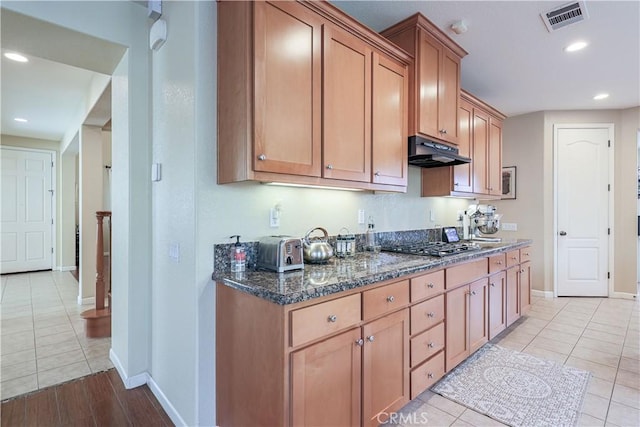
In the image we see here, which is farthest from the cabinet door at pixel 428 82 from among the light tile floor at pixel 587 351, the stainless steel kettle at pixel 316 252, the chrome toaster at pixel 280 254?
the light tile floor at pixel 587 351

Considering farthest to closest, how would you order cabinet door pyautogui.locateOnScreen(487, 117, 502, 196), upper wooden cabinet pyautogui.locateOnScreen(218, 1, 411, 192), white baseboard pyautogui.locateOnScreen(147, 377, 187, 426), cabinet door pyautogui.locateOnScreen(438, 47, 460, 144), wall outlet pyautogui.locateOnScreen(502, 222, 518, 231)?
wall outlet pyautogui.locateOnScreen(502, 222, 518, 231), cabinet door pyautogui.locateOnScreen(487, 117, 502, 196), cabinet door pyautogui.locateOnScreen(438, 47, 460, 144), white baseboard pyautogui.locateOnScreen(147, 377, 187, 426), upper wooden cabinet pyautogui.locateOnScreen(218, 1, 411, 192)

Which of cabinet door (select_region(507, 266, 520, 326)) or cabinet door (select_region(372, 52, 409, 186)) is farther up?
cabinet door (select_region(372, 52, 409, 186))

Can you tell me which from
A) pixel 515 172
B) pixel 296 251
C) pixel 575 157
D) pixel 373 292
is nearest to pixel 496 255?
pixel 373 292

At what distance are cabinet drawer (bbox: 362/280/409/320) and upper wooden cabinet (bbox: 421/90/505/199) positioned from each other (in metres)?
1.70

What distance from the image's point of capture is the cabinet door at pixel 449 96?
9.14 ft

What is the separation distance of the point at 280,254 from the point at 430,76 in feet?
6.46

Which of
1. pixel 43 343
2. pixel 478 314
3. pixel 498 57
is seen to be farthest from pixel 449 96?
pixel 43 343

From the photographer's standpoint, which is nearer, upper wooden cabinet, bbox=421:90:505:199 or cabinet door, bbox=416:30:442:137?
cabinet door, bbox=416:30:442:137

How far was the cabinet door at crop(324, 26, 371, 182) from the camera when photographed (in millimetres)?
1946

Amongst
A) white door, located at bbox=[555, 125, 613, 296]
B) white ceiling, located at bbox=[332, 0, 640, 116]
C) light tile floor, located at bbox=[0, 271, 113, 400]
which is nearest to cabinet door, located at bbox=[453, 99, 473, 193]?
white ceiling, located at bbox=[332, 0, 640, 116]

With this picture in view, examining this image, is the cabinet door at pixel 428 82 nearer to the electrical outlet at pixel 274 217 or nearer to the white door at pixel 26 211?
the electrical outlet at pixel 274 217

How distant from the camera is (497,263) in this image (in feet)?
9.82

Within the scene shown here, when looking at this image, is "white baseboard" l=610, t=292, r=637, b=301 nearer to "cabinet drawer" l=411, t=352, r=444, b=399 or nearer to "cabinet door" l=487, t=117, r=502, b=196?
"cabinet door" l=487, t=117, r=502, b=196

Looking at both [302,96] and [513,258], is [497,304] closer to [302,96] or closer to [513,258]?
[513,258]
